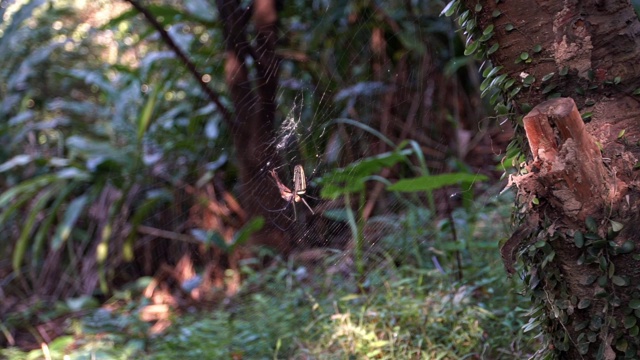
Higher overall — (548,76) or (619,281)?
(548,76)

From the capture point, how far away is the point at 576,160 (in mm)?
1351

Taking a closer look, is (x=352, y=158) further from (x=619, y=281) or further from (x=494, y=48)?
(x=619, y=281)

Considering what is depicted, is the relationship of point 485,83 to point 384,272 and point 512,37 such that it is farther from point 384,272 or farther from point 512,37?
point 384,272

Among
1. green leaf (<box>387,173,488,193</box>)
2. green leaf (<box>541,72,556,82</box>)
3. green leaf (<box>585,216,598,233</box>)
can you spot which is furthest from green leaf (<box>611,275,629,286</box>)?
green leaf (<box>387,173,488,193</box>)

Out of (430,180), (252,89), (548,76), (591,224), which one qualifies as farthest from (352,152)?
(591,224)

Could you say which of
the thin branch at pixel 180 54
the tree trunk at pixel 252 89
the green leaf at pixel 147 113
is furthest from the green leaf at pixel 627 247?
the green leaf at pixel 147 113

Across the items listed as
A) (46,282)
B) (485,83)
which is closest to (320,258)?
(485,83)

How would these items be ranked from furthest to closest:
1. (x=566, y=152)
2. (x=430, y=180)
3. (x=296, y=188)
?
(x=430, y=180) < (x=296, y=188) < (x=566, y=152)

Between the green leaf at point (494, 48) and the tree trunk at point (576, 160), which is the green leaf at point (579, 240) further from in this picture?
the green leaf at point (494, 48)

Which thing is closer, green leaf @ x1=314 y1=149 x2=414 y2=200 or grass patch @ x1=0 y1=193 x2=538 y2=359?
grass patch @ x1=0 y1=193 x2=538 y2=359

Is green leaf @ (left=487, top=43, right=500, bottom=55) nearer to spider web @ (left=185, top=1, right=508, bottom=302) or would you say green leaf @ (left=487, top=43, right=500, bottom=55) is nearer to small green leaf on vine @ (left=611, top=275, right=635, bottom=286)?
spider web @ (left=185, top=1, right=508, bottom=302)

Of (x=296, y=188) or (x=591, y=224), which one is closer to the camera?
(x=591, y=224)

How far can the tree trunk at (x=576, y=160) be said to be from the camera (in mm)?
1385

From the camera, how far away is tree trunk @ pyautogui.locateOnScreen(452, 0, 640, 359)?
138cm
